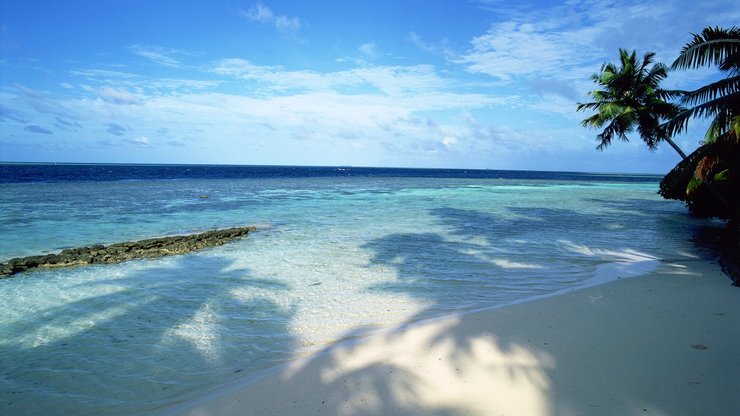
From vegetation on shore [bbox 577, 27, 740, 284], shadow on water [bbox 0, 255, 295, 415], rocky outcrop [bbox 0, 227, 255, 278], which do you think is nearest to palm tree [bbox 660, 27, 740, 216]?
vegetation on shore [bbox 577, 27, 740, 284]

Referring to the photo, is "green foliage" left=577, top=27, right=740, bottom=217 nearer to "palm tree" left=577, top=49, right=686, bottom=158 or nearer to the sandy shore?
"palm tree" left=577, top=49, right=686, bottom=158

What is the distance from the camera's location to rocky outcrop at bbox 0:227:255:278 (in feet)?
30.4

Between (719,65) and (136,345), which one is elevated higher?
(719,65)

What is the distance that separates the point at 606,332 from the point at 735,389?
156 cm

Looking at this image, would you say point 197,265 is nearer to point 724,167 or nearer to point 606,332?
point 606,332

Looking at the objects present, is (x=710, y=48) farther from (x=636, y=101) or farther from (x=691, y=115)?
(x=636, y=101)

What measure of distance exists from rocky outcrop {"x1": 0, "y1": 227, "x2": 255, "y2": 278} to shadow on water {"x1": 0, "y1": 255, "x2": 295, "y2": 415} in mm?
2622

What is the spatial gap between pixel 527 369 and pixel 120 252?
11.0 metres

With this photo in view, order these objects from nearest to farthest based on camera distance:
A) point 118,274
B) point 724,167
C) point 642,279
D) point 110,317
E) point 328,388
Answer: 1. point 328,388
2. point 110,317
3. point 642,279
4. point 118,274
5. point 724,167

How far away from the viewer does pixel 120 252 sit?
35.1 feet

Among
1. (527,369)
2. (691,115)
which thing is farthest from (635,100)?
(527,369)

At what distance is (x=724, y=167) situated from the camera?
1260 centimetres

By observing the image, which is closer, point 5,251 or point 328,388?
point 328,388

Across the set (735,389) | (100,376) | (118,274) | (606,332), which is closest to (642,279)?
(606,332)
